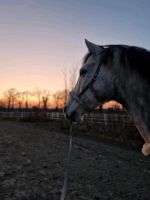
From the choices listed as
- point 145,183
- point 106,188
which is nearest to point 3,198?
point 106,188

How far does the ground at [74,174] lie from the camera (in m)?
5.69

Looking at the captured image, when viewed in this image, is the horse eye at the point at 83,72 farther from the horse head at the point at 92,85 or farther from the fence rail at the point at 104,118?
the fence rail at the point at 104,118

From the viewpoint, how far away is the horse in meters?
2.34

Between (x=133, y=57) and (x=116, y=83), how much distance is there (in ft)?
0.77

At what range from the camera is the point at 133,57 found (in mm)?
2395

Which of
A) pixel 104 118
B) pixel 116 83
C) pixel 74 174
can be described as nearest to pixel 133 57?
→ pixel 116 83

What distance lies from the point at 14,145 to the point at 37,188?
4650mm

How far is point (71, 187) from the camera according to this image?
6.11 m

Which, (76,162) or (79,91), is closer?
(79,91)

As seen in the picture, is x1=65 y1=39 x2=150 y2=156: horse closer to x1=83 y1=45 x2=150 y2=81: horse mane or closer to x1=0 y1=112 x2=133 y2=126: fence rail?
x1=83 y1=45 x2=150 y2=81: horse mane

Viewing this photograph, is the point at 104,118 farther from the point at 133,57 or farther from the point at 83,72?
the point at 133,57

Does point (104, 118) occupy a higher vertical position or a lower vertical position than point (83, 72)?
lower

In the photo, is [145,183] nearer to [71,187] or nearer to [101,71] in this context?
[71,187]

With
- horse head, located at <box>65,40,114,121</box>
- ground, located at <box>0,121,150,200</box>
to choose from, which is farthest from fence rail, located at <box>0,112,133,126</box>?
horse head, located at <box>65,40,114,121</box>
